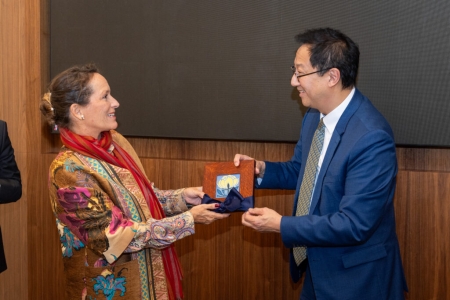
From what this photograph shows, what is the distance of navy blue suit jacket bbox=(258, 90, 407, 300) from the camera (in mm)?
1902

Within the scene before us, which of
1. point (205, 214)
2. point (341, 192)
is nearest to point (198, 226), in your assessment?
point (205, 214)

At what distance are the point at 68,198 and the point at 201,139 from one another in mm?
1350

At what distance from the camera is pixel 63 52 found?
3.61 meters

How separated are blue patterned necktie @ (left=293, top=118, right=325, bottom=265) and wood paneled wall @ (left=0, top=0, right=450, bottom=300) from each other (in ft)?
2.38

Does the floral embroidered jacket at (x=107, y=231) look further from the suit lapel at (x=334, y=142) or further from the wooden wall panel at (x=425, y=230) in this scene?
the wooden wall panel at (x=425, y=230)

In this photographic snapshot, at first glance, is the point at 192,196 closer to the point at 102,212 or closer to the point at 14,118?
the point at 102,212

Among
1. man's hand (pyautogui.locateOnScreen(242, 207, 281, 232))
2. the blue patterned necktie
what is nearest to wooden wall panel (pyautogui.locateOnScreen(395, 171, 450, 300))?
the blue patterned necktie

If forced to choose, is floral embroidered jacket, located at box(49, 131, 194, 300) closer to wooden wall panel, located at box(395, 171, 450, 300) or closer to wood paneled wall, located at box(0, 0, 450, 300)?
wood paneled wall, located at box(0, 0, 450, 300)

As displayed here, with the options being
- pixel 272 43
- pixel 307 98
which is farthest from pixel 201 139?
pixel 307 98

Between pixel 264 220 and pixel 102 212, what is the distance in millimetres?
641

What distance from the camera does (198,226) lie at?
10.8 feet

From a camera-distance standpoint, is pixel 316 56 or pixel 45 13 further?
pixel 45 13

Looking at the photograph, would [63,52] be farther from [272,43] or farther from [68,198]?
[68,198]

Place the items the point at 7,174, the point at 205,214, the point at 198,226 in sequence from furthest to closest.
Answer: the point at 198,226
the point at 7,174
the point at 205,214
